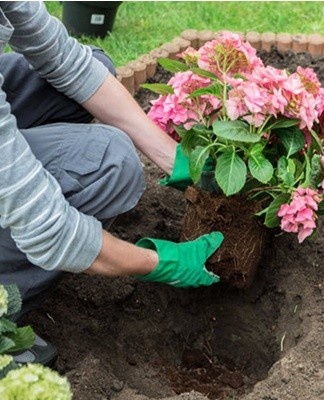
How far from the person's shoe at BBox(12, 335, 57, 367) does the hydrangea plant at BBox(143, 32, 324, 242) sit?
67 centimetres

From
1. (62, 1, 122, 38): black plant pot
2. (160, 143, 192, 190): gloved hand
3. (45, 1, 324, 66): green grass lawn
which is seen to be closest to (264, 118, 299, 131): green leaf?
(160, 143, 192, 190): gloved hand

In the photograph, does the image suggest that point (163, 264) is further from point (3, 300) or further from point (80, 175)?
point (3, 300)

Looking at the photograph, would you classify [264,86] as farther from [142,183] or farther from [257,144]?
[142,183]

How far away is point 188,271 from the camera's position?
8.89ft

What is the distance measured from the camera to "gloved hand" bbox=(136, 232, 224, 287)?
8.73 feet

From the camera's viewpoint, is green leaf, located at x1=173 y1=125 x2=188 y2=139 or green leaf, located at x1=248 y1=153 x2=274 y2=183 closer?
green leaf, located at x1=248 y1=153 x2=274 y2=183

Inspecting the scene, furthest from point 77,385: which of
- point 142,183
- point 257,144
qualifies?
point 257,144

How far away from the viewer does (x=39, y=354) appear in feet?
8.63

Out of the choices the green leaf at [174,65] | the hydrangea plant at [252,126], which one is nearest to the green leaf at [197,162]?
the hydrangea plant at [252,126]

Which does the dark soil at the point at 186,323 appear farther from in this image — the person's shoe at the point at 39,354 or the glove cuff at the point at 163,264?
the glove cuff at the point at 163,264

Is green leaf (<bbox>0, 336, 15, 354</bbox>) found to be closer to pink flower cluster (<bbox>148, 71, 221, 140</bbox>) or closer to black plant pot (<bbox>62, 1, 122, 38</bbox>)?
pink flower cluster (<bbox>148, 71, 221, 140</bbox>)

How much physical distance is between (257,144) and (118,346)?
0.84 m

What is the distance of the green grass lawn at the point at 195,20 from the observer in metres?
4.67

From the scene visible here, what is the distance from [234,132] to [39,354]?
87 cm
